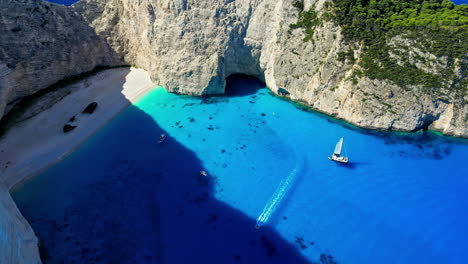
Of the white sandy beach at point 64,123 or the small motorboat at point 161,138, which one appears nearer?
the white sandy beach at point 64,123

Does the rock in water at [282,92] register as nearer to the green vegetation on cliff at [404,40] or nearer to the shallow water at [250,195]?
the shallow water at [250,195]

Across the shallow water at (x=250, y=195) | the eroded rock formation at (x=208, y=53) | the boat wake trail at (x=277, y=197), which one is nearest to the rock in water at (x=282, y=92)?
the eroded rock formation at (x=208, y=53)

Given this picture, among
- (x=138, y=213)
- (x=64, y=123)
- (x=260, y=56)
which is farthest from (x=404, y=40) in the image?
(x=64, y=123)

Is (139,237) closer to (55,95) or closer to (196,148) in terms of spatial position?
(196,148)

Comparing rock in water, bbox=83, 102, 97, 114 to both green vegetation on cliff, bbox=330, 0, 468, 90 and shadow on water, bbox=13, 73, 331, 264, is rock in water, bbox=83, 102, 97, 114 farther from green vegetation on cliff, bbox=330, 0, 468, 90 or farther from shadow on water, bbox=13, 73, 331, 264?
green vegetation on cliff, bbox=330, 0, 468, 90

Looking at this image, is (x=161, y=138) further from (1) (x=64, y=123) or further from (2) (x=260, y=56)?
(2) (x=260, y=56)

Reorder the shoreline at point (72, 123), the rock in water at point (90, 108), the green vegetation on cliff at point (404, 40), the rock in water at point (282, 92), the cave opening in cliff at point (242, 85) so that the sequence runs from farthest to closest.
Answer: the cave opening in cliff at point (242, 85)
the rock in water at point (282, 92)
the rock in water at point (90, 108)
the green vegetation on cliff at point (404, 40)
the shoreline at point (72, 123)
